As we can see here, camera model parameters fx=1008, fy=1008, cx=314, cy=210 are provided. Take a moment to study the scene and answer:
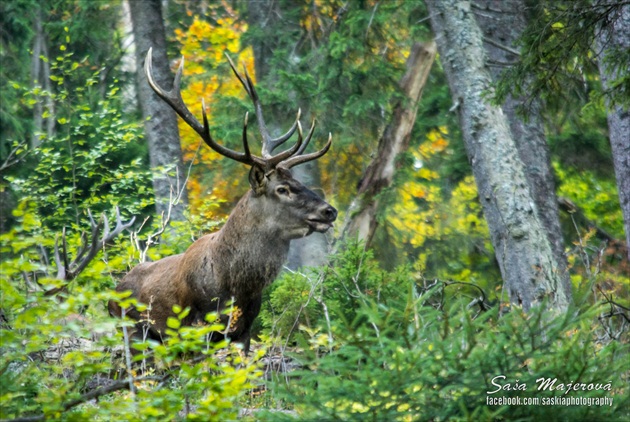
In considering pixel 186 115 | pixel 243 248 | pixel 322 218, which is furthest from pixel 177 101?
pixel 322 218

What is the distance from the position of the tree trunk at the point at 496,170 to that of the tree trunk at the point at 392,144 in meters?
6.50

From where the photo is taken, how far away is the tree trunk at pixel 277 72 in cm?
1789

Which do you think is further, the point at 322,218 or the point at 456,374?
the point at 322,218

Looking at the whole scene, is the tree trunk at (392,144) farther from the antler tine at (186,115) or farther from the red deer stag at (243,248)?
the antler tine at (186,115)

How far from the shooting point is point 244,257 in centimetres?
928

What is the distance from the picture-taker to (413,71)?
1825cm

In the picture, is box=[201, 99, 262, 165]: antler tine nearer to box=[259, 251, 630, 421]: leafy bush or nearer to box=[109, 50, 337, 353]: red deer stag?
box=[109, 50, 337, 353]: red deer stag

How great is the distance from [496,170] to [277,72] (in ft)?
25.8

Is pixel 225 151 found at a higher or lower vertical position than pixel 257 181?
higher

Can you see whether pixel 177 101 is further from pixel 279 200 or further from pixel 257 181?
pixel 279 200

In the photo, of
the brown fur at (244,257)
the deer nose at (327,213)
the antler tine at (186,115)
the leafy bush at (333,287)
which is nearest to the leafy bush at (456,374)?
the brown fur at (244,257)

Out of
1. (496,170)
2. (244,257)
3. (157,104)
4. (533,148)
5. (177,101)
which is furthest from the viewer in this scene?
(157,104)

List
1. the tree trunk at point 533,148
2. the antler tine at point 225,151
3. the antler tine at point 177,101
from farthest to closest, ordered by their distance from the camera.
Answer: the tree trunk at point 533,148, the antler tine at point 177,101, the antler tine at point 225,151

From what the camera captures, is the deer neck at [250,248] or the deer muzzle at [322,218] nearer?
the deer neck at [250,248]
